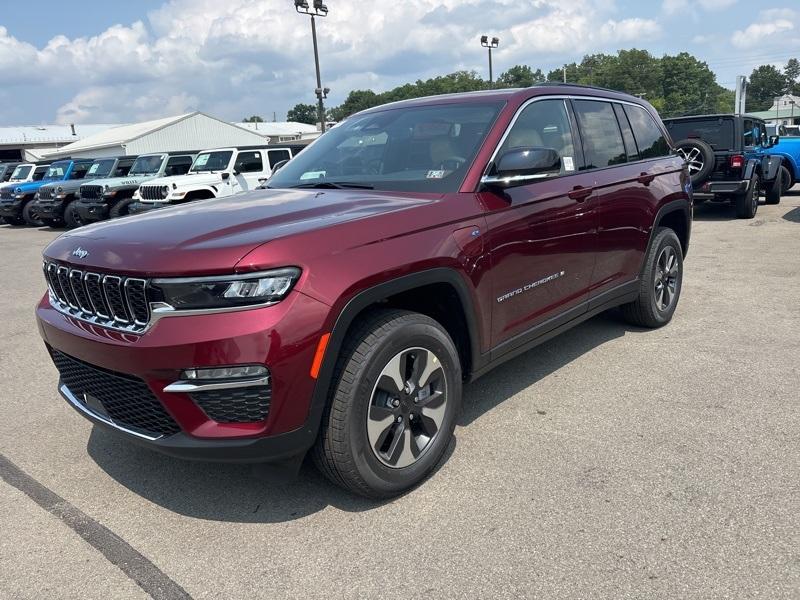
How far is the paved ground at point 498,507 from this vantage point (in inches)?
97.6

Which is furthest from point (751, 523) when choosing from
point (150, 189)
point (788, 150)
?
point (788, 150)

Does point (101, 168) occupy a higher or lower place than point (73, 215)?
higher

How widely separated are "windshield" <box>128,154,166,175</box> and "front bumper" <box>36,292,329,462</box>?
49.2ft

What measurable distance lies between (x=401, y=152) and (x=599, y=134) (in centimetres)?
160

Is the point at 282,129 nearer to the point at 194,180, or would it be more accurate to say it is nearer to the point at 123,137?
the point at 123,137

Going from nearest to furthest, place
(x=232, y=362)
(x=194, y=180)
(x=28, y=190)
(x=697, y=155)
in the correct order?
(x=232, y=362) < (x=697, y=155) < (x=194, y=180) < (x=28, y=190)

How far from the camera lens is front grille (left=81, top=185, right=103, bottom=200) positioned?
50.7 ft

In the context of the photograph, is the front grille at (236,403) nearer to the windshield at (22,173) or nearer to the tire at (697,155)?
the tire at (697,155)

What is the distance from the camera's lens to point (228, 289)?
247cm

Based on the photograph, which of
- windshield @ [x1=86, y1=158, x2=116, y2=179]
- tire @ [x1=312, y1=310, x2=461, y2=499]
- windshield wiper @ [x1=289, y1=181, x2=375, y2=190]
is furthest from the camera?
windshield @ [x1=86, y1=158, x2=116, y2=179]

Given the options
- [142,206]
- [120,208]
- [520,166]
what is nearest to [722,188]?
[520,166]

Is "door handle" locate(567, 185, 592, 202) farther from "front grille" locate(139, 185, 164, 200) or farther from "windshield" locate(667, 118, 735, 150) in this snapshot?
"front grille" locate(139, 185, 164, 200)

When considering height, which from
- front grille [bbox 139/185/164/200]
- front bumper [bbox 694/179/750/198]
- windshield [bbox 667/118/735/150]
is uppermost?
windshield [bbox 667/118/735/150]

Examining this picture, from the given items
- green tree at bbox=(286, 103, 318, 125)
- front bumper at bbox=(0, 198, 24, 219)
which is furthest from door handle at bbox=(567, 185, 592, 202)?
green tree at bbox=(286, 103, 318, 125)
